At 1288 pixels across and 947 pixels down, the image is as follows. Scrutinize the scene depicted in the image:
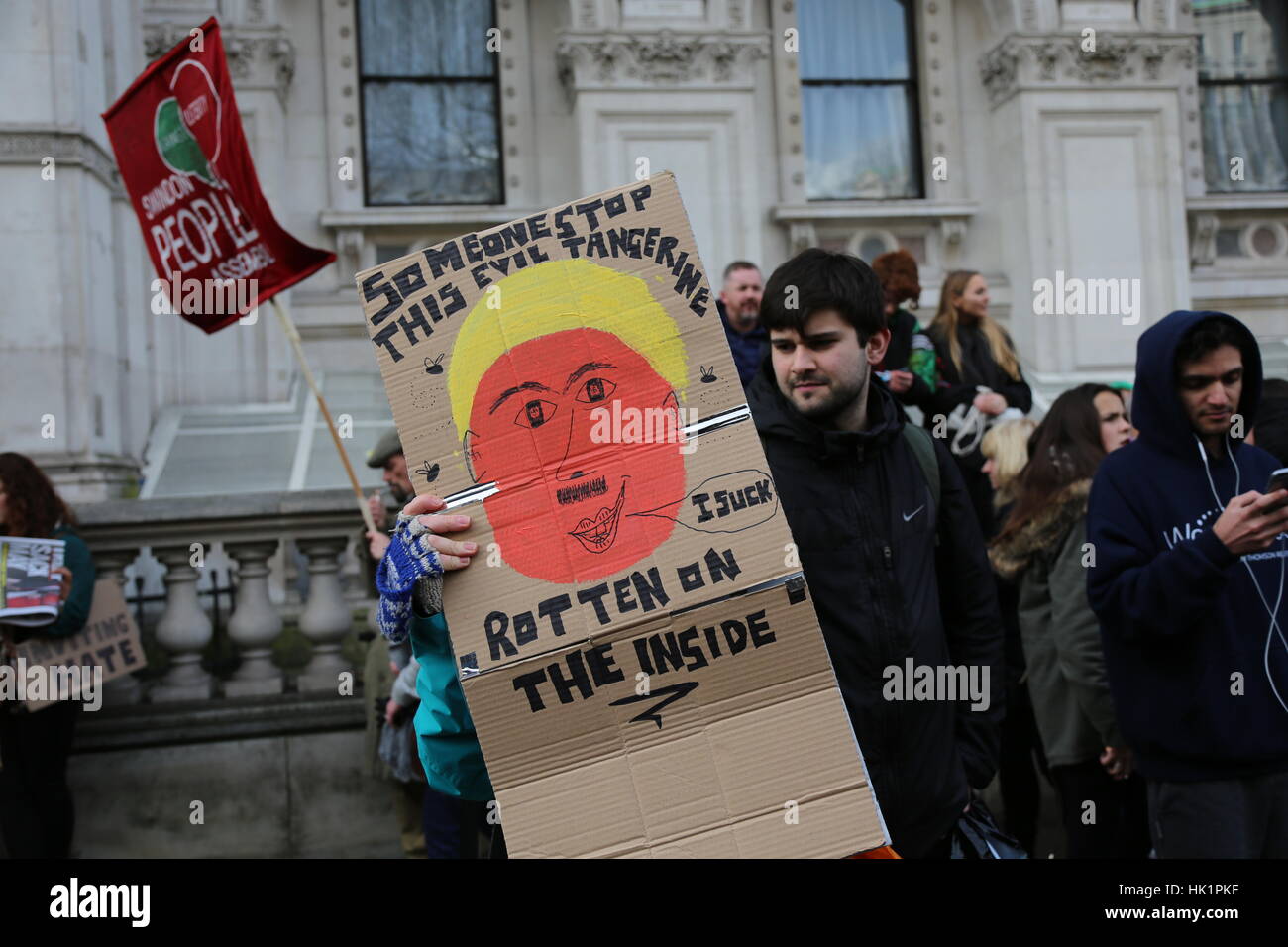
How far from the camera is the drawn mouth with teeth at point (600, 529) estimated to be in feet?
7.88

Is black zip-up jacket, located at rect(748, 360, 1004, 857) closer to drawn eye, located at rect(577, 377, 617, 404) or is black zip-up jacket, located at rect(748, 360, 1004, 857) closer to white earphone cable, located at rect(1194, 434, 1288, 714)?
drawn eye, located at rect(577, 377, 617, 404)

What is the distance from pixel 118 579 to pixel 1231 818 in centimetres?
505

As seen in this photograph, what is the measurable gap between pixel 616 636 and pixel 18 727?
4028 mm

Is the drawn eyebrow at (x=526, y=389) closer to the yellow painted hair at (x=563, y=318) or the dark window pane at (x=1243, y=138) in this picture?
the yellow painted hair at (x=563, y=318)

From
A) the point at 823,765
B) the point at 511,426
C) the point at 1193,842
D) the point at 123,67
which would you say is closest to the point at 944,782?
the point at 823,765

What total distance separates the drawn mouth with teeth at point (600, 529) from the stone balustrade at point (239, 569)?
3970 mm

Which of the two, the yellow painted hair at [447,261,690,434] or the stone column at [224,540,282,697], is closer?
the yellow painted hair at [447,261,690,434]

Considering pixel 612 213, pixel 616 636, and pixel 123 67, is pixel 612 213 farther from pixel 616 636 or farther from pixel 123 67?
pixel 123 67

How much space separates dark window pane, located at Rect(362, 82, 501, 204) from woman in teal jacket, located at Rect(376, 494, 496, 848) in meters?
8.85

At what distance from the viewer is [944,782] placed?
290 centimetres

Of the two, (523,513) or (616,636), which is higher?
(523,513)

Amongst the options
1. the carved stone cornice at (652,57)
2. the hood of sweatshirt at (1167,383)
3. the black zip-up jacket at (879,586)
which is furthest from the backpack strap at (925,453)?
the carved stone cornice at (652,57)

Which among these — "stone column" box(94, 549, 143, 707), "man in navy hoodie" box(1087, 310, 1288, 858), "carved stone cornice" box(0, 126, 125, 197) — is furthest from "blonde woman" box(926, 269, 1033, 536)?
"carved stone cornice" box(0, 126, 125, 197)

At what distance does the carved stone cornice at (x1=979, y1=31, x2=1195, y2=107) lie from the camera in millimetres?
11188
